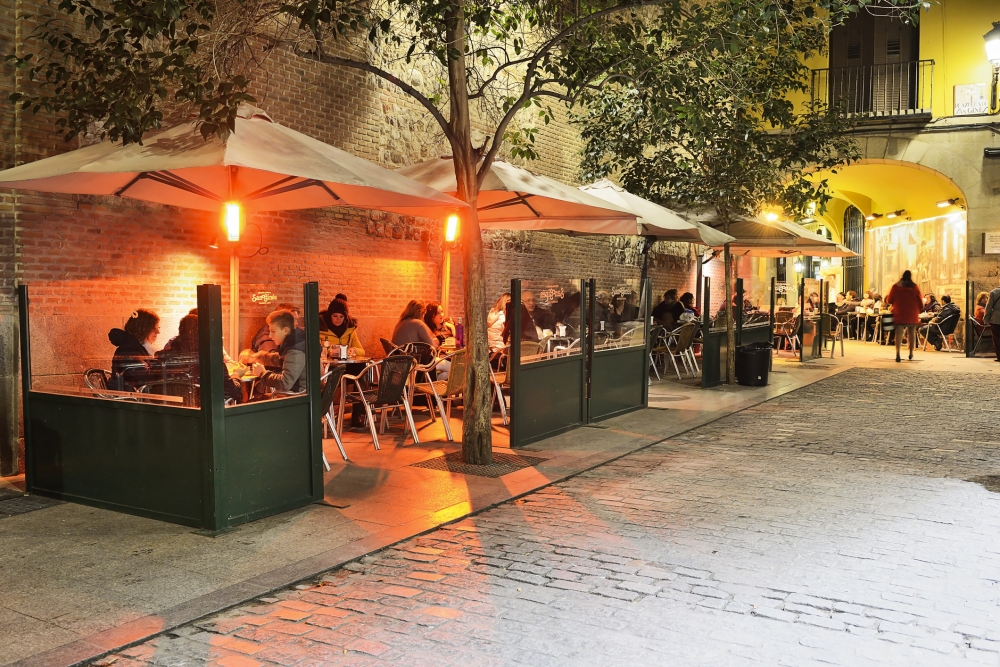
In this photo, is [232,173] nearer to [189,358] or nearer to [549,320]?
[189,358]

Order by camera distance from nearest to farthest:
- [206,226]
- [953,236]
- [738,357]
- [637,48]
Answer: [637,48] → [206,226] → [738,357] → [953,236]

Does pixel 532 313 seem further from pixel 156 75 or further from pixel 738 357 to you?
pixel 738 357

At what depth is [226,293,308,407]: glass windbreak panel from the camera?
221 inches

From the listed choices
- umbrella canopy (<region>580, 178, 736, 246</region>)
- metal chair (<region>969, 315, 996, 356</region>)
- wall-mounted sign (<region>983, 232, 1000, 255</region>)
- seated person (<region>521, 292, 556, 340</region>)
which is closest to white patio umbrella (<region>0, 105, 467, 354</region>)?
seated person (<region>521, 292, 556, 340</region>)

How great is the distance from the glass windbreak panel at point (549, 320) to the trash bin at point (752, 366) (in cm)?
516

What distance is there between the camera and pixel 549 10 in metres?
8.27

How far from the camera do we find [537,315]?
8383 millimetres

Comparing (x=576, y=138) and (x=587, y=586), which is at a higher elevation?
(x=576, y=138)

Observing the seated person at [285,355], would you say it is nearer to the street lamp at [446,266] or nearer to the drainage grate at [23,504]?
the drainage grate at [23,504]

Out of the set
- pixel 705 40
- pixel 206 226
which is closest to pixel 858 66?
pixel 705 40

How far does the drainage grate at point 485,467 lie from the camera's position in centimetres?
712

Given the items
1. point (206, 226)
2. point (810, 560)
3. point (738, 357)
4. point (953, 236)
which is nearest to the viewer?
point (810, 560)

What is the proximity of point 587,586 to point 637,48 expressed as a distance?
5.05 meters

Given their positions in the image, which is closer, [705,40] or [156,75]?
Answer: [156,75]
